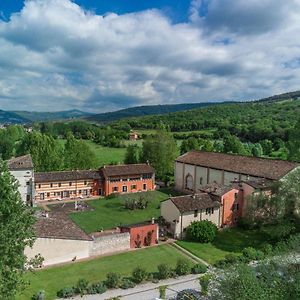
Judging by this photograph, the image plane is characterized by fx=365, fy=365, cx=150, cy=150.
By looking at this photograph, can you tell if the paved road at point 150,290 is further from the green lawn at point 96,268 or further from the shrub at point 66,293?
the green lawn at point 96,268

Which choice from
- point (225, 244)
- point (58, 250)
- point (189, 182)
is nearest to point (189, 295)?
point (58, 250)

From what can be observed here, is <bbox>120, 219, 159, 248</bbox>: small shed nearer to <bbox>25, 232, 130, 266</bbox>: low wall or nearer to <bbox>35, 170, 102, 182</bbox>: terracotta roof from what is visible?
<bbox>25, 232, 130, 266</bbox>: low wall

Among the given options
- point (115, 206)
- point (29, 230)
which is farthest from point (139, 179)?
point (29, 230)

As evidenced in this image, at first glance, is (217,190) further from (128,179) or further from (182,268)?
(128,179)

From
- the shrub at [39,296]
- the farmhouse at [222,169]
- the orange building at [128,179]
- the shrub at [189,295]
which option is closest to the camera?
the shrub at [189,295]

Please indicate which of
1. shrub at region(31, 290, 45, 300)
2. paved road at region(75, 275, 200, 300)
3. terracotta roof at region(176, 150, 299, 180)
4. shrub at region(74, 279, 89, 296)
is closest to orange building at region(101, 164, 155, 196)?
terracotta roof at region(176, 150, 299, 180)

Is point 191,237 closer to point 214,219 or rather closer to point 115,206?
point 214,219

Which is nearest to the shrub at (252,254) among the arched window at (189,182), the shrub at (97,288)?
the shrub at (97,288)
